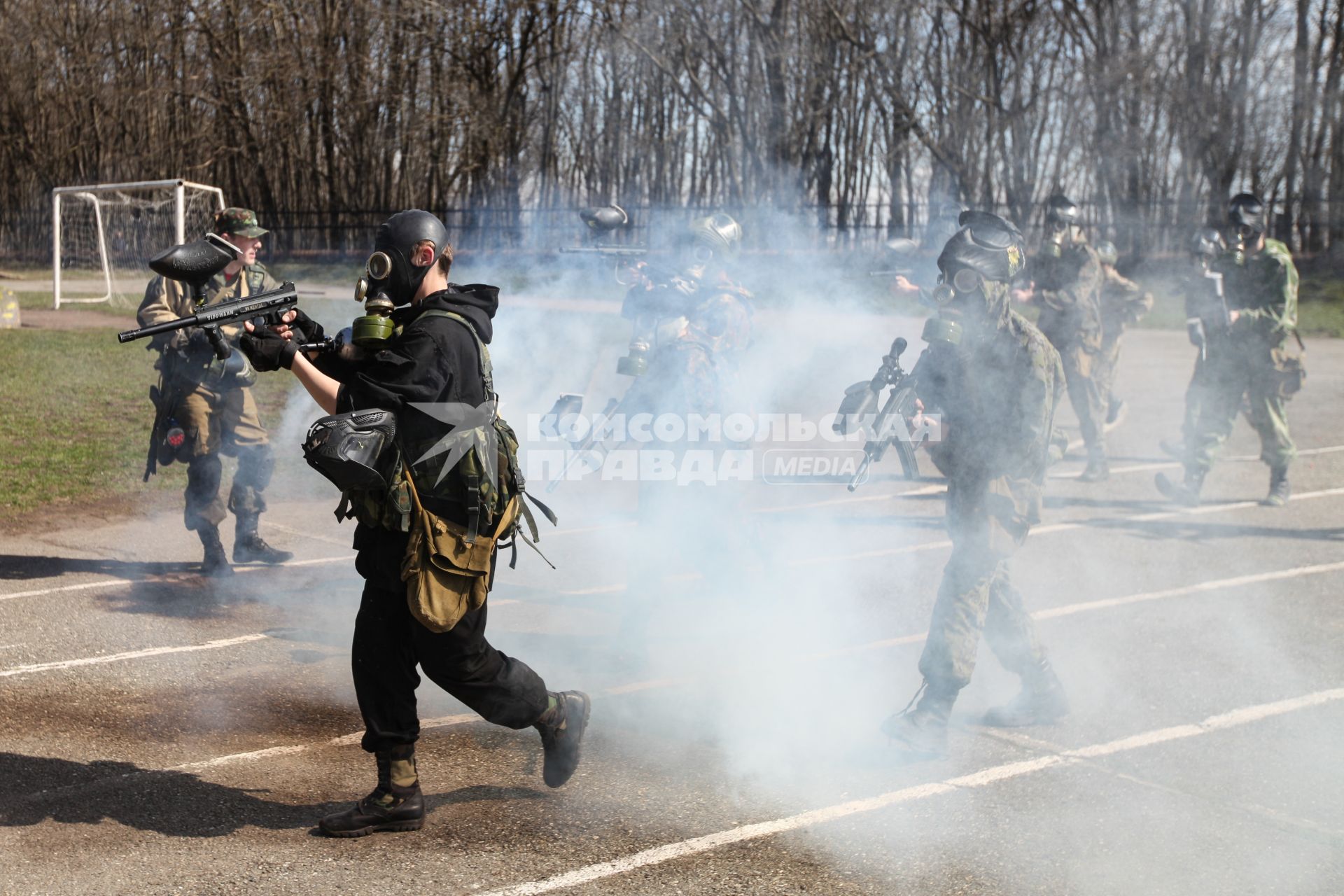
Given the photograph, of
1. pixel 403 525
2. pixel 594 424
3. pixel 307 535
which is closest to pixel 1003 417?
pixel 403 525

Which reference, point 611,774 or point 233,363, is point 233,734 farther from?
point 233,363

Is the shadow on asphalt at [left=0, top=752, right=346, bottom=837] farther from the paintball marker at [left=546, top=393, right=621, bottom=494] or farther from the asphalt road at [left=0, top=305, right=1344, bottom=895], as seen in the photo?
the paintball marker at [left=546, top=393, right=621, bottom=494]

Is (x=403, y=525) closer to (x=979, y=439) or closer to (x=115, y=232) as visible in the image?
(x=979, y=439)

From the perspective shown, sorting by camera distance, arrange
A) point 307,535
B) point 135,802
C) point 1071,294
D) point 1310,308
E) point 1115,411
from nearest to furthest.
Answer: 1. point 135,802
2. point 307,535
3. point 1071,294
4. point 1115,411
5. point 1310,308

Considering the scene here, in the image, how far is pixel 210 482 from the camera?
6727 mm

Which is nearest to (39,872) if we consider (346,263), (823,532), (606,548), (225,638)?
(225,638)

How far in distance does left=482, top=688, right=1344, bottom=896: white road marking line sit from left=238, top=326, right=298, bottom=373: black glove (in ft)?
5.18

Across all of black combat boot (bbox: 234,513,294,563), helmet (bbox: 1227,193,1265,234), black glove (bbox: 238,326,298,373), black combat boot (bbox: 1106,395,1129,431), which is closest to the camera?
black glove (bbox: 238,326,298,373)

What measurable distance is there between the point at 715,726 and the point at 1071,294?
6.15 m

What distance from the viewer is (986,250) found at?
4570 millimetres

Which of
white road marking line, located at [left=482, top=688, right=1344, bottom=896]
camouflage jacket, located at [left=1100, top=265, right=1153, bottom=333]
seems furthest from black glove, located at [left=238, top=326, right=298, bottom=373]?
camouflage jacket, located at [left=1100, top=265, right=1153, bottom=333]

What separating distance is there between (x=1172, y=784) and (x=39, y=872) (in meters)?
3.57

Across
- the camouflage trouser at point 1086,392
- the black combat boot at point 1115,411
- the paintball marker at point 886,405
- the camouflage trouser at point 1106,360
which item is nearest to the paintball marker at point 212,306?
the paintball marker at point 886,405

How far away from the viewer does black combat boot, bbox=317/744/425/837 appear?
12.4 feet
